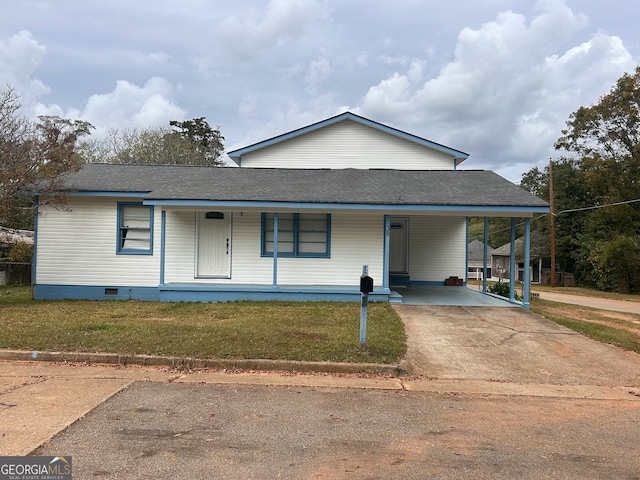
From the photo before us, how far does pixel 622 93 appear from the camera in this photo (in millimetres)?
32656

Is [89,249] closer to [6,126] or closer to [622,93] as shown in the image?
[6,126]

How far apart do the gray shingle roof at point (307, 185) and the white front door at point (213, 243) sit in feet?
3.03

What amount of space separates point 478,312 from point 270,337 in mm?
5943

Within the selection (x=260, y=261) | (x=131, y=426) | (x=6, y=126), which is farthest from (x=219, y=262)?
(x=131, y=426)

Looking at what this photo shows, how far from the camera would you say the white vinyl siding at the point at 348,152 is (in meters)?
17.3

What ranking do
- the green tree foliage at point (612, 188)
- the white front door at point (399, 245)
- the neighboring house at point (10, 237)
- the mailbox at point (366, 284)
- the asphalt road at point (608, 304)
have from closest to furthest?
the mailbox at point (366, 284), the white front door at point (399, 245), the asphalt road at point (608, 304), the neighboring house at point (10, 237), the green tree foliage at point (612, 188)

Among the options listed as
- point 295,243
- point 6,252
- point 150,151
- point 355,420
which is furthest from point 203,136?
point 355,420

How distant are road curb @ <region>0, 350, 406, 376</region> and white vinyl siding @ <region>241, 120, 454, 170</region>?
11947 millimetres

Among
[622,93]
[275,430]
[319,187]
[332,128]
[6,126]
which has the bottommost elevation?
[275,430]

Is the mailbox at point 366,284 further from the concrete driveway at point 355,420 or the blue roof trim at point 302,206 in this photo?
the blue roof trim at point 302,206

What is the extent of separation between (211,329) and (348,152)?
11084 millimetres

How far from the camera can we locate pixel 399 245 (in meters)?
16.8

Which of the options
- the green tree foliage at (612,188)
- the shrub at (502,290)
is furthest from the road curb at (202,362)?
the green tree foliage at (612,188)

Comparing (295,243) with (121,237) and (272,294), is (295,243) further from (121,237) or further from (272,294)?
(121,237)
